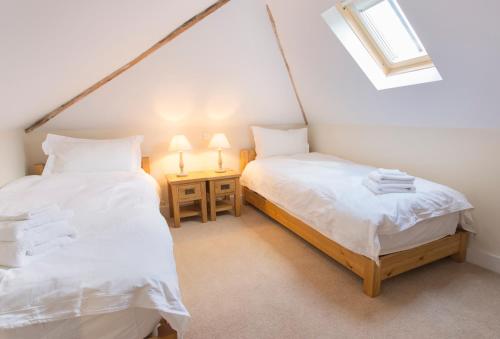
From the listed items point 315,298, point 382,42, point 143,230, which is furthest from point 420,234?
point 143,230

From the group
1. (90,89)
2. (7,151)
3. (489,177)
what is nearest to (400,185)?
(489,177)

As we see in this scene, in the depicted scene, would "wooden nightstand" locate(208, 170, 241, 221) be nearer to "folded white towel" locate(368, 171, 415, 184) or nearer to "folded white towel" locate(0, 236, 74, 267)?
"folded white towel" locate(368, 171, 415, 184)

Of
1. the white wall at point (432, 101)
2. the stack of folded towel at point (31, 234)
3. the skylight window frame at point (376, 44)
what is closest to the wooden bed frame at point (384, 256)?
the white wall at point (432, 101)

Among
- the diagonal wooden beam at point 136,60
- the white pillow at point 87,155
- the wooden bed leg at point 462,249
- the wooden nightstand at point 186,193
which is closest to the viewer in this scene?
the wooden bed leg at point 462,249

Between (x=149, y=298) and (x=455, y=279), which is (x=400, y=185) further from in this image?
(x=149, y=298)

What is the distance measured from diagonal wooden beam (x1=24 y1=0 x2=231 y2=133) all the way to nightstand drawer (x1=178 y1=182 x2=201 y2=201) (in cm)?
125

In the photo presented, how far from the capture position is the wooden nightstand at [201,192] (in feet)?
9.45

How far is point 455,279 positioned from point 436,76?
145 cm

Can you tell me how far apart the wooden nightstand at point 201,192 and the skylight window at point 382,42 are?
171 centimetres

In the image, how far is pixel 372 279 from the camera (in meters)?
1.74

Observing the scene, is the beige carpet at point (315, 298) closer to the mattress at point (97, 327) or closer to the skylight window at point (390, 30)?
the mattress at point (97, 327)

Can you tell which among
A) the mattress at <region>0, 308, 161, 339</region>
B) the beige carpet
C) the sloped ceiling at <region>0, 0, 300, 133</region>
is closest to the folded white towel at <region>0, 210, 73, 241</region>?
the mattress at <region>0, 308, 161, 339</region>

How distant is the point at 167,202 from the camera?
3.32m

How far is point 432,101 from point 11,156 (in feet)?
11.5
